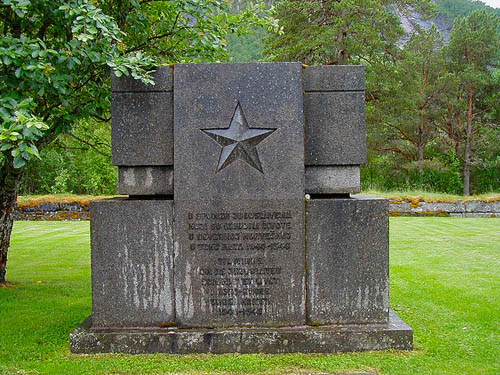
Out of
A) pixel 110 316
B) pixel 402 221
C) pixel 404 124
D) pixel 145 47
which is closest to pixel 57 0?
pixel 145 47

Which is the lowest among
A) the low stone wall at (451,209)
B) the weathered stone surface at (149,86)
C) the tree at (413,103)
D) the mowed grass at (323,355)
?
the mowed grass at (323,355)

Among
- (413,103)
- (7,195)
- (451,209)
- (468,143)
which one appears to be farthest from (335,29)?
(7,195)

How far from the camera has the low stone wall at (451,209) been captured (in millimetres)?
19047

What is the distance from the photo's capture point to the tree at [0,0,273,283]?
13.4 ft

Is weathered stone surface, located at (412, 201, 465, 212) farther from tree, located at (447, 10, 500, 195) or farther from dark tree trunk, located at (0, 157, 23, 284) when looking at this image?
dark tree trunk, located at (0, 157, 23, 284)

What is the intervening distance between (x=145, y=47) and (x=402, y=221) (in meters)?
12.8

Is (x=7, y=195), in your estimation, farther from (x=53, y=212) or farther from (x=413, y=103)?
(x=413, y=103)

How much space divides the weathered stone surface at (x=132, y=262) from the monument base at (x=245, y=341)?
19cm

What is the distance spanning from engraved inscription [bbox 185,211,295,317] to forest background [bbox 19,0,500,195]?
61.5ft

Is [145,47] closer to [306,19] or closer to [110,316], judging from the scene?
[110,316]

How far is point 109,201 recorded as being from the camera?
443cm

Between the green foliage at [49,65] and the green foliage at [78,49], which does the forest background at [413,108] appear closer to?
the green foliage at [78,49]

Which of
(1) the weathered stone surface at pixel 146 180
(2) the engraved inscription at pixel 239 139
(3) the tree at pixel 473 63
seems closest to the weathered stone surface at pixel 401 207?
(3) the tree at pixel 473 63

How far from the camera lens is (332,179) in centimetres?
461
